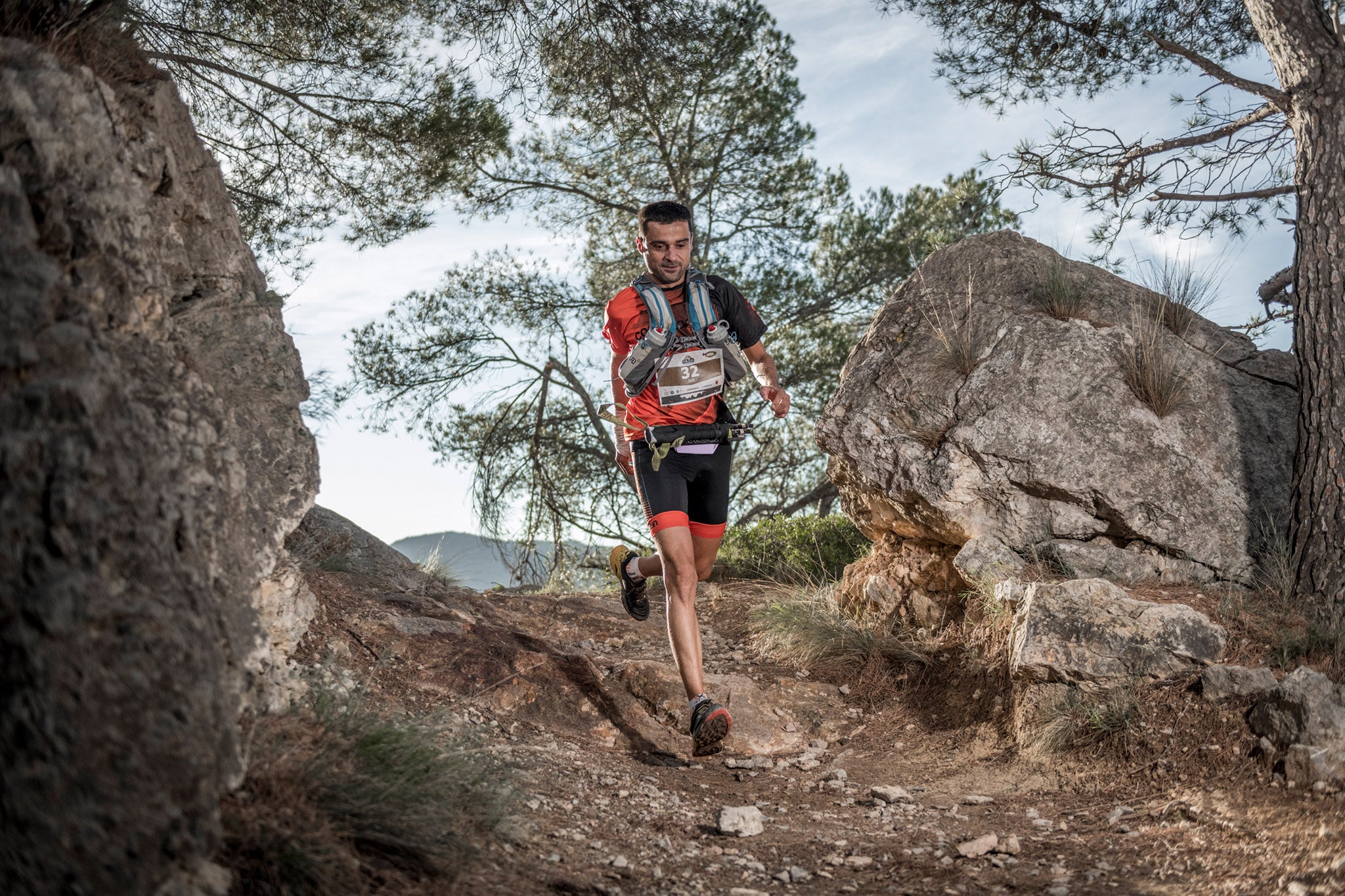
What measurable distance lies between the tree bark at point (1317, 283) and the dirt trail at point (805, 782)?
5.10ft

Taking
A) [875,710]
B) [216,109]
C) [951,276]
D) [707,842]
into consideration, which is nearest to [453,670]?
[707,842]

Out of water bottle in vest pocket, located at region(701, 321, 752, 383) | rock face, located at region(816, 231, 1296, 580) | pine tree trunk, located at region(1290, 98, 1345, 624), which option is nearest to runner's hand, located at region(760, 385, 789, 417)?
water bottle in vest pocket, located at region(701, 321, 752, 383)

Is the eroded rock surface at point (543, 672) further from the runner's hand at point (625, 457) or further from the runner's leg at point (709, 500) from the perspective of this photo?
the runner's hand at point (625, 457)

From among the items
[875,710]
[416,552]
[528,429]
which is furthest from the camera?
[528,429]

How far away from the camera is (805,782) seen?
4.62 metres

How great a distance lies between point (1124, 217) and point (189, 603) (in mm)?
7189

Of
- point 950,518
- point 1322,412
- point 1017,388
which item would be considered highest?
point 1017,388

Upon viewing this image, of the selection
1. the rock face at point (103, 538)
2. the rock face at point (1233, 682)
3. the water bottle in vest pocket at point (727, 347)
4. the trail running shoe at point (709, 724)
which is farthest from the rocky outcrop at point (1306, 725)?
the rock face at point (103, 538)

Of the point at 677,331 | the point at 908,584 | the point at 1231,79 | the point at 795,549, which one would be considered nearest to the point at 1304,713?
the point at 908,584

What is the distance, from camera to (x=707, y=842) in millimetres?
3650

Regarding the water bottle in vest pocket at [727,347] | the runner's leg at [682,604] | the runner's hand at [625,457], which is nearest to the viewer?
the runner's leg at [682,604]

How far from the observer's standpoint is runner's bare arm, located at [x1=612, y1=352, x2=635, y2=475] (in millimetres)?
4828

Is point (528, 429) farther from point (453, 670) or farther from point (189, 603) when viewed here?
point (189, 603)

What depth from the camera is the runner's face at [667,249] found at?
4.67 m
